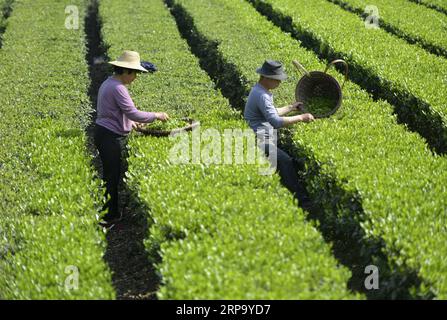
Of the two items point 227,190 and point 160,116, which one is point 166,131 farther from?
point 227,190

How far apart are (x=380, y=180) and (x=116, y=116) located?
146 inches

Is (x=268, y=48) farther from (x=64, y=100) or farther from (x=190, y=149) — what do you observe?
(x=190, y=149)

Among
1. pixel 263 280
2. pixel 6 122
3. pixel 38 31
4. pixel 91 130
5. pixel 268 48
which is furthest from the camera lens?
pixel 38 31

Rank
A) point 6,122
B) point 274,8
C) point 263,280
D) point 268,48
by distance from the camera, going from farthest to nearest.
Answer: point 274,8, point 268,48, point 6,122, point 263,280

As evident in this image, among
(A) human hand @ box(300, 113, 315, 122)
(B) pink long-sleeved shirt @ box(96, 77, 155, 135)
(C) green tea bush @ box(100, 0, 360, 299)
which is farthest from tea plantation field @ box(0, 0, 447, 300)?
(B) pink long-sleeved shirt @ box(96, 77, 155, 135)

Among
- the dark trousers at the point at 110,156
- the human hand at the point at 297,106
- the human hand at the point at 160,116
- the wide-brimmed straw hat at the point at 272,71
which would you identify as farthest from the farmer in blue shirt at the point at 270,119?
the dark trousers at the point at 110,156

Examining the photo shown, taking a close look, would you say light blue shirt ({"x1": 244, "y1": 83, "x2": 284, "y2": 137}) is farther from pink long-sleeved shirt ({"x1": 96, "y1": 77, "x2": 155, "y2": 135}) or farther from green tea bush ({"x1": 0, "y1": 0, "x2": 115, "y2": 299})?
green tea bush ({"x1": 0, "y1": 0, "x2": 115, "y2": 299})

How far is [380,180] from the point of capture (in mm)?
7211

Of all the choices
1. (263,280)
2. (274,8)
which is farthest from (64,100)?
(274,8)

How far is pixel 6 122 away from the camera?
10.2m

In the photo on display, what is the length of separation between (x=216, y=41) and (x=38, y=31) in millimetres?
5183

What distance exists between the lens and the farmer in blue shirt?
856cm

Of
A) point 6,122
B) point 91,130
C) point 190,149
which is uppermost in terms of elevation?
point 190,149

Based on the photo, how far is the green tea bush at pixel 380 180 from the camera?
19.4ft
